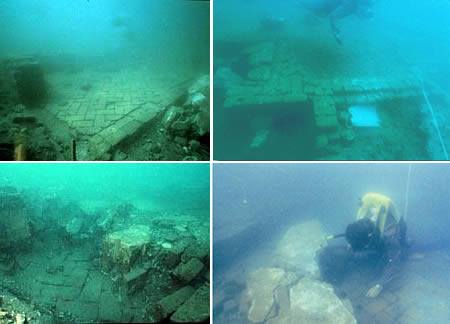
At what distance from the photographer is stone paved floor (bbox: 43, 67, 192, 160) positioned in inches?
95.3

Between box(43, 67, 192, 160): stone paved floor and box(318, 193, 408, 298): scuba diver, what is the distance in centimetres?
161

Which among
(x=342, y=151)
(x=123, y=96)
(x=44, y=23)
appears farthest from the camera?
(x=44, y=23)

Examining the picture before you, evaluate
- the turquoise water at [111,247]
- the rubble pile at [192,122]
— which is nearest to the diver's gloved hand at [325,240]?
the turquoise water at [111,247]

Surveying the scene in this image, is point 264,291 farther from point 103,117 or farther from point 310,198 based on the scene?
point 103,117

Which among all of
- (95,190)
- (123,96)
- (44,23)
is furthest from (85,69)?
(95,190)

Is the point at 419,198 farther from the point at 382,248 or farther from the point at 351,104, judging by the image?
the point at 351,104

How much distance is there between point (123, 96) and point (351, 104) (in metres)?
1.68

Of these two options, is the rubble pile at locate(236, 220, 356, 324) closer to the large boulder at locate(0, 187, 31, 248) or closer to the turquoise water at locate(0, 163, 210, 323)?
the turquoise water at locate(0, 163, 210, 323)

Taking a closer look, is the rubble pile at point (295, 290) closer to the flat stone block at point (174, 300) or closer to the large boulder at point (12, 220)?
the flat stone block at point (174, 300)

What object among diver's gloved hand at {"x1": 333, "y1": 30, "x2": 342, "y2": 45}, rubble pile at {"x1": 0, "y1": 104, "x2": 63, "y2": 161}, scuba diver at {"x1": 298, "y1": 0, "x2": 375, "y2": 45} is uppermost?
scuba diver at {"x1": 298, "y1": 0, "x2": 375, "y2": 45}

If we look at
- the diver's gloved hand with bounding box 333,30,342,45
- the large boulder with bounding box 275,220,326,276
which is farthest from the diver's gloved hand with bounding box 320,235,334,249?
the diver's gloved hand with bounding box 333,30,342,45

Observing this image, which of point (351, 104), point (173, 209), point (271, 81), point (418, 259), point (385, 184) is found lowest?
point (418, 259)

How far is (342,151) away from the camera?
2428 mm

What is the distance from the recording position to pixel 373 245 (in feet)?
8.46
